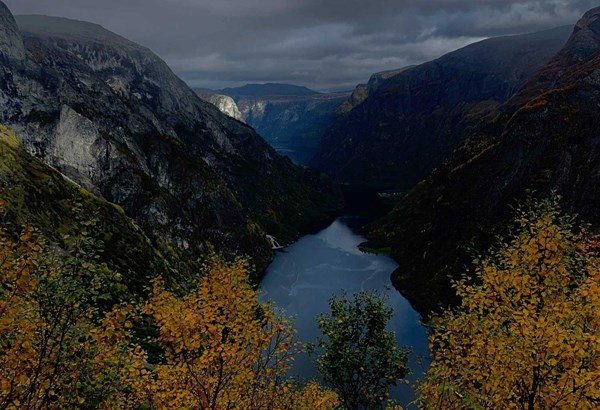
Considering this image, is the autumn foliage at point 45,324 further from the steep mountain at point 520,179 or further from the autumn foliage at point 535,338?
the steep mountain at point 520,179

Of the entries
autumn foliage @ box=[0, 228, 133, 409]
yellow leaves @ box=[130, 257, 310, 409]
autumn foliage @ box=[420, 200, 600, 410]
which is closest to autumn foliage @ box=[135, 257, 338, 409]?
yellow leaves @ box=[130, 257, 310, 409]

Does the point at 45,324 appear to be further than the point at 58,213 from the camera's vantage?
No

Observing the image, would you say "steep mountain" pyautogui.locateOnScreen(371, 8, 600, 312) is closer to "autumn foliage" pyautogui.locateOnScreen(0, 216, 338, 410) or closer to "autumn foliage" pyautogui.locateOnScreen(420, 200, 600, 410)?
"autumn foliage" pyautogui.locateOnScreen(420, 200, 600, 410)

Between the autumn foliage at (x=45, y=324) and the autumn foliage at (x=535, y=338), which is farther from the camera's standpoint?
the autumn foliage at (x=535, y=338)

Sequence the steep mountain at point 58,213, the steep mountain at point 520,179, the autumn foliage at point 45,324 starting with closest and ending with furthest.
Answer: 1. the autumn foliage at point 45,324
2. the steep mountain at point 58,213
3. the steep mountain at point 520,179

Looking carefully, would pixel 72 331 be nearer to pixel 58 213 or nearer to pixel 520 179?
pixel 58 213

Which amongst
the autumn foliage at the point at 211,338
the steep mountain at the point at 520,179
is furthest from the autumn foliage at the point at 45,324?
the steep mountain at the point at 520,179

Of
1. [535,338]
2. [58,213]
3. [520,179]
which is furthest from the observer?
[520,179]

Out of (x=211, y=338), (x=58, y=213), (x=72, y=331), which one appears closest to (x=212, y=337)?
(x=211, y=338)

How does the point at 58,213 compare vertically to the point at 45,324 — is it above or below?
below
